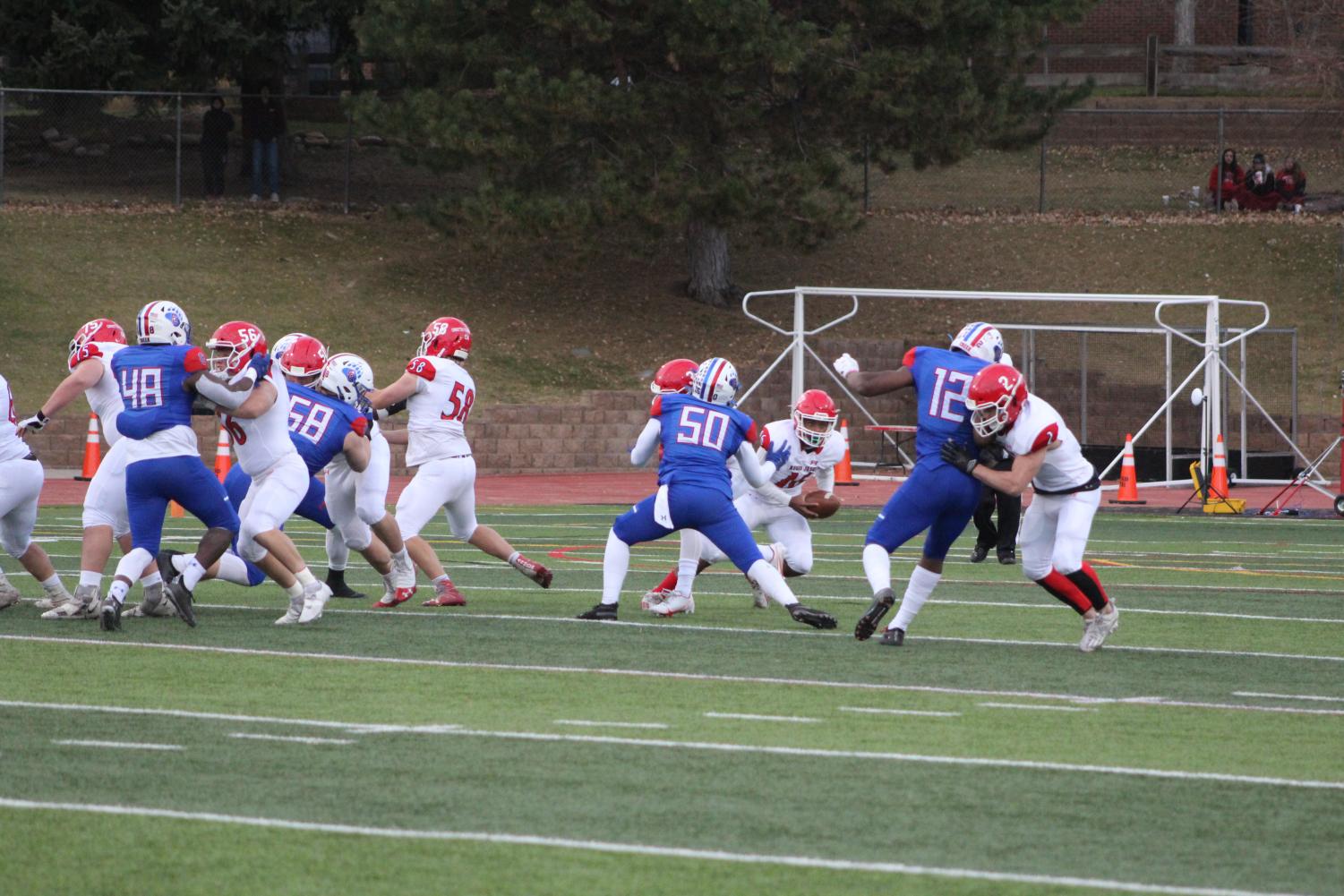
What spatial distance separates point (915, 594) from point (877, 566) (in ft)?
0.94

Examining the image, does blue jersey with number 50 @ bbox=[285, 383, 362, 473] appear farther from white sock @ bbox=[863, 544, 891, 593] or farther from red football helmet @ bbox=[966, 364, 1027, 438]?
red football helmet @ bbox=[966, 364, 1027, 438]

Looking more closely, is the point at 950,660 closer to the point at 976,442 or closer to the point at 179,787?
the point at 976,442

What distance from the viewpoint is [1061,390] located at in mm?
30969

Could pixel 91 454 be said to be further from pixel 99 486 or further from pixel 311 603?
pixel 311 603

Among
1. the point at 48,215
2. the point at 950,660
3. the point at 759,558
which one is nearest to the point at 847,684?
the point at 950,660

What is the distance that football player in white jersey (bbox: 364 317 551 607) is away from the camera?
12.4 metres

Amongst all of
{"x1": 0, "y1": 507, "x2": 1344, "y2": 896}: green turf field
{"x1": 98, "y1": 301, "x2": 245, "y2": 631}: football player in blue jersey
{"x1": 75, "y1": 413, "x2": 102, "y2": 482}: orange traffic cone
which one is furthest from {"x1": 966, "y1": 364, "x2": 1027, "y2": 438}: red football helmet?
{"x1": 75, "y1": 413, "x2": 102, "y2": 482}: orange traffic cone

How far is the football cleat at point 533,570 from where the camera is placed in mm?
12812

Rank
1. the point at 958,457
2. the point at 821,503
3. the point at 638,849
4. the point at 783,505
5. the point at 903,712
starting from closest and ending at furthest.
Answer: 1. the point at 638,849
2. the point at 903,712
3. the point at 958,457
4. the point at 821,503
5. the point at 783,505

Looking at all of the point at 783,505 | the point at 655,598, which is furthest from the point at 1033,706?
the point at 783,505

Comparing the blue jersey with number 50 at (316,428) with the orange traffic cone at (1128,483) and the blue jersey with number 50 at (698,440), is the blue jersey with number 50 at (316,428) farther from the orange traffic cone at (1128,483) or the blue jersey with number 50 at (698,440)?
the orange traffic cone at (1128,483)

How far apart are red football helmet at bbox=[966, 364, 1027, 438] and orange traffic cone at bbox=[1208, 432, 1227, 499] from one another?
13.4 meters

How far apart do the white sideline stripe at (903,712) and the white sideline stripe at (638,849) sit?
2694 mm

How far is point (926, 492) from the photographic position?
10.5 meters
